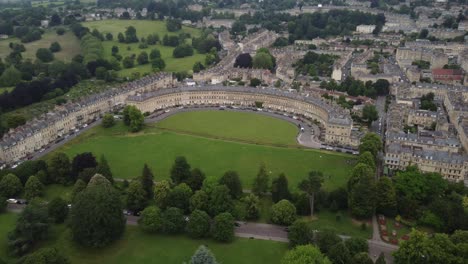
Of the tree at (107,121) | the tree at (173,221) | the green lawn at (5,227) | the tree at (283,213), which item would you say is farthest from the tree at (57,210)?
the tree at (107,121)

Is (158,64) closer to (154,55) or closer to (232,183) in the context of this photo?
(154,55)

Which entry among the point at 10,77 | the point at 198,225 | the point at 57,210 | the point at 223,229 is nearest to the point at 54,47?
the point at 10,77

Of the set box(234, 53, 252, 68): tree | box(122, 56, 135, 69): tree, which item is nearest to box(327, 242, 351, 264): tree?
box(234, 53, 252, 68): tree

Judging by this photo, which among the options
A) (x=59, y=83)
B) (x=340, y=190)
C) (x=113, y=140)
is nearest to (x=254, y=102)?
Answer: (x=113, y=140)

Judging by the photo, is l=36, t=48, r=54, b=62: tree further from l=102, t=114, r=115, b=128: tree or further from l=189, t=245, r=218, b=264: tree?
l=189, t=245, r=218, b=264: tree

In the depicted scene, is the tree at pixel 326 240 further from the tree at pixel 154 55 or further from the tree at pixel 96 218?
the tree at pixel 154 55
